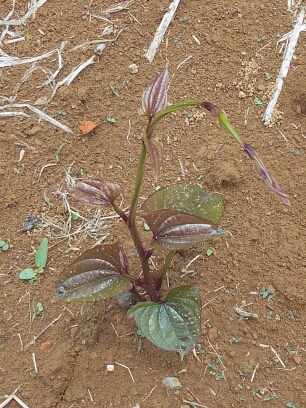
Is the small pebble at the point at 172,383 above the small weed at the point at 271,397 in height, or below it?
above

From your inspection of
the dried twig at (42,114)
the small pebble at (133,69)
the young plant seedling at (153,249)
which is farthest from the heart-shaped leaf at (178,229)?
the small pebble at (133,69)

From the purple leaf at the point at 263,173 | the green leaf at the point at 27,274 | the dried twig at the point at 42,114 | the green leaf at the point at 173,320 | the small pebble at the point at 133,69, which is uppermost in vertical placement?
the purple leaf at the point at 263,173

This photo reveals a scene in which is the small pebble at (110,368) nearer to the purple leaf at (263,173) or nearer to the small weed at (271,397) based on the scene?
the small weed at (271,397)

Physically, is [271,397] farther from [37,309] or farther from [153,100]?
[153,100]

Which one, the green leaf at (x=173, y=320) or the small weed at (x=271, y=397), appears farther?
the small weed at (x=271, y=397)

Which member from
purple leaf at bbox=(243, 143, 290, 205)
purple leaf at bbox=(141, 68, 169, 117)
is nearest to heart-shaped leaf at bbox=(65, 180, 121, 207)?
purple leaf at bbox=(141, 68, 169, 117)

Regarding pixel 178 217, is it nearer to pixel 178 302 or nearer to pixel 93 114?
pixel 178 302

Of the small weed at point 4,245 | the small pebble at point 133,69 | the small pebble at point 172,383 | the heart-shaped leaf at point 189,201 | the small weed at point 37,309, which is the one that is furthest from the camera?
the small pebble at point 133,69
